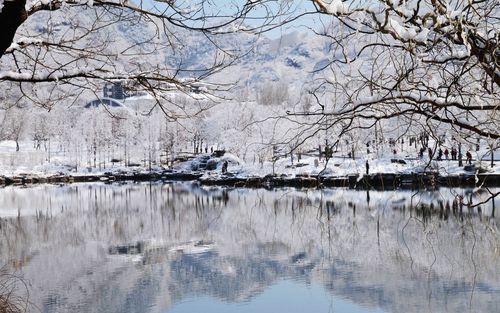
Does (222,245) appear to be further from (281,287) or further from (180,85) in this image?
(180,85)

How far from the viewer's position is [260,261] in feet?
47.8

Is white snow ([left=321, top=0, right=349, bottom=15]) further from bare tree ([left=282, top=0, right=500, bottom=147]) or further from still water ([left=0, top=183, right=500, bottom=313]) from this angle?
still water ([left=0, top=183, right=500, bottom=313])

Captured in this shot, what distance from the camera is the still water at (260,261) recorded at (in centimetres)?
1127

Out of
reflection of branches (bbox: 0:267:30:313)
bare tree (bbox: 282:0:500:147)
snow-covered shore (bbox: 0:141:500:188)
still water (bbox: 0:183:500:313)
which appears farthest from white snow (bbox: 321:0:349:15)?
snow-covered shore (bbox: 0:141:500:188)

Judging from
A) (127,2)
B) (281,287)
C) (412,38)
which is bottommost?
(281,287)

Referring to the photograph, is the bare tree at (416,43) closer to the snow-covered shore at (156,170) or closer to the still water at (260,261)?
the still water at (260,261)

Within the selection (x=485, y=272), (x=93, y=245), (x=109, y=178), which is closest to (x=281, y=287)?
(x=485, y=272)

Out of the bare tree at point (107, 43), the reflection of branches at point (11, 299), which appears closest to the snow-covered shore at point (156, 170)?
the reflection of branches at point (11, 299)

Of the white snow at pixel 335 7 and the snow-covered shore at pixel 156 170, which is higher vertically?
the white snow at pixel 335 7

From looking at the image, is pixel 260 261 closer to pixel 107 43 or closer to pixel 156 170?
pixel 107 43

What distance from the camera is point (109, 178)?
53.3 meters

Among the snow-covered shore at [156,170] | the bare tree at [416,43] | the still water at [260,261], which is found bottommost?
the still water at [260,261]

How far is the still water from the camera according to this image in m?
11.3

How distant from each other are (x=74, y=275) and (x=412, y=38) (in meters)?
13.1
